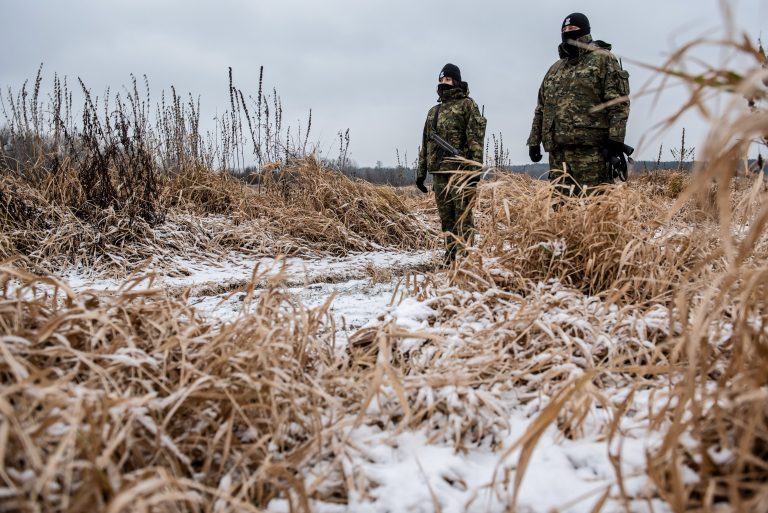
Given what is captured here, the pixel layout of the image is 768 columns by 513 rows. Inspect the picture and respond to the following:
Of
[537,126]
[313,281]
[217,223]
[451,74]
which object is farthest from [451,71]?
[217,223]

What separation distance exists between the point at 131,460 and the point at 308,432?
1.32 feet

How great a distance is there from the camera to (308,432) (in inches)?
49.9

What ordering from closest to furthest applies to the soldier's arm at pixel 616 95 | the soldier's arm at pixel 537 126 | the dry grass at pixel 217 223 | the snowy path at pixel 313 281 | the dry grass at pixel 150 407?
the dry grass at pixel 150 407
the snowy path at pixel 313 281
the soldier's arm at pixel 616 95
the dry grass at pixel 217 223
the soldier's arm at pixel 537 126

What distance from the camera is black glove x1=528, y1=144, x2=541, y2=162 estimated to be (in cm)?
423

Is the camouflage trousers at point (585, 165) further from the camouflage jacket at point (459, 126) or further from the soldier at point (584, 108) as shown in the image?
the camouflage jacket at point (459, 126)

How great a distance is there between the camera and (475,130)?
451 cm

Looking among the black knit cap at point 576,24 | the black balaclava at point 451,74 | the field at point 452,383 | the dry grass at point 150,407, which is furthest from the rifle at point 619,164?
the dry grass at point 150,407

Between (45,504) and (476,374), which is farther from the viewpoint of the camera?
(476,374)

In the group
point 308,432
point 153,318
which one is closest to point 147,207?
point 153,318

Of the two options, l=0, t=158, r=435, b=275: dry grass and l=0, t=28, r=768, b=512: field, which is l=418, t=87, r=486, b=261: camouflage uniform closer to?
l=0, t=158, r=435, b=275: dry grass

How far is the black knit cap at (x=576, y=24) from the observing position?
376cm

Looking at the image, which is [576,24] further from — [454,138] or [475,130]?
[454,138]

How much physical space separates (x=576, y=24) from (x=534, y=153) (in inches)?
39.5

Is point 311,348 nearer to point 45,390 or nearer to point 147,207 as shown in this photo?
point 45,390
